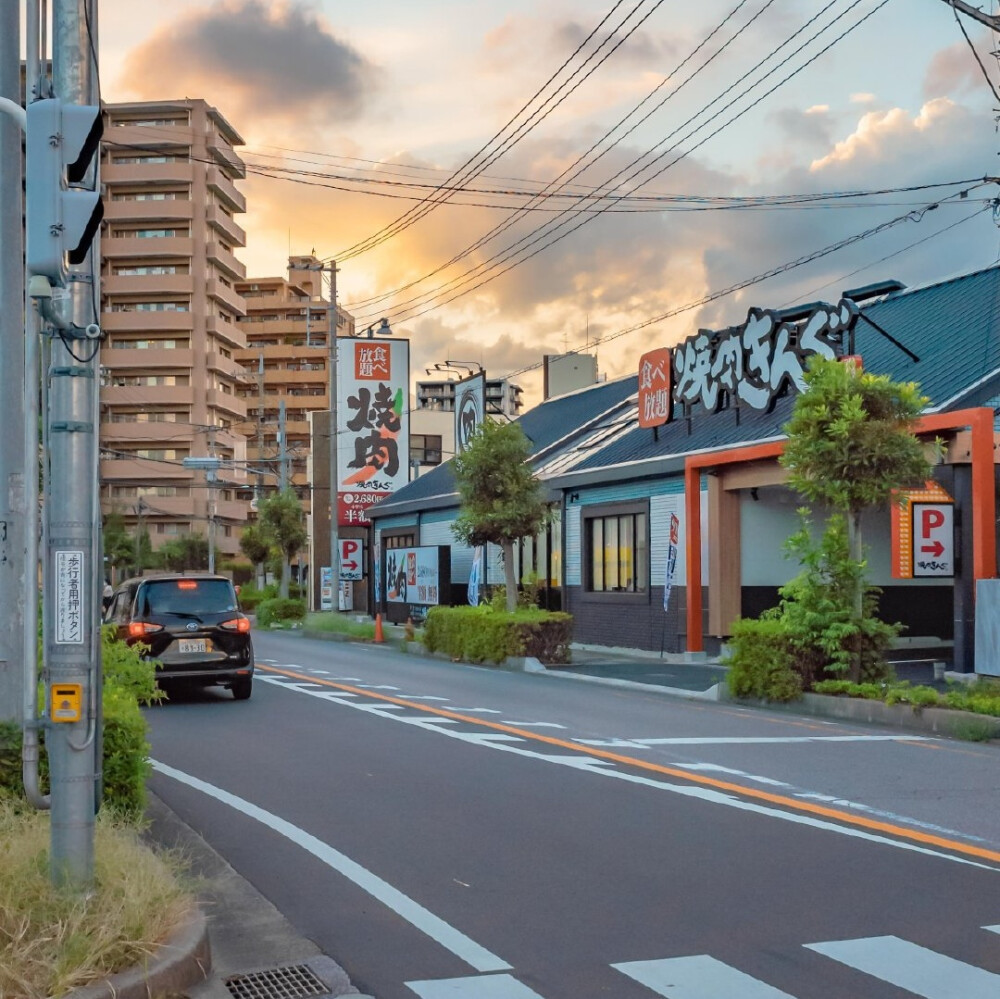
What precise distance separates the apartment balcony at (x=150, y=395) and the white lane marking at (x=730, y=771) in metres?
78.8

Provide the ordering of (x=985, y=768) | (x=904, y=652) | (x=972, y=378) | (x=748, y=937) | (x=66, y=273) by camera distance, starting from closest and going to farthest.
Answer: (x=66, y=273)
(x=748, y=937)
(x=985, y=768)
(x=972, y=378)
(x=904, y=652)

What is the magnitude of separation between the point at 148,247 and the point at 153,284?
99.4 inches

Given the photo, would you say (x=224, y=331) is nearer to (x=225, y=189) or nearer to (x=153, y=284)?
(x=153, y=284)

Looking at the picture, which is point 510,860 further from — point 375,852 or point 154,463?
point 154,463

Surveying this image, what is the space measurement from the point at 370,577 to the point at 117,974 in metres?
45.1

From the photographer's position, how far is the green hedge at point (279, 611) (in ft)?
153

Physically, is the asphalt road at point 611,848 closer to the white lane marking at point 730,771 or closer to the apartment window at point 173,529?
the white lane marking at point 730,771

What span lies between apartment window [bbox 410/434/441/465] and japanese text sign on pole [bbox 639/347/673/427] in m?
46.8

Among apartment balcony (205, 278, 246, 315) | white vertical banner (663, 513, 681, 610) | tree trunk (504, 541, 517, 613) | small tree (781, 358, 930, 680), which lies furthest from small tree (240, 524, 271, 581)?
small tree (781, 358, 930, 680)

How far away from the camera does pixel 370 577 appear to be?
49.8 m

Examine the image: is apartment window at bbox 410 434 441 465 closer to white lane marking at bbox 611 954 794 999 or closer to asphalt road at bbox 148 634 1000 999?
asphalt road at bbox 148 634 1000 999

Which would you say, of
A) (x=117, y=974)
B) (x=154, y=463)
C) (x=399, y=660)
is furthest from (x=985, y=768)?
(x=154, y=463)

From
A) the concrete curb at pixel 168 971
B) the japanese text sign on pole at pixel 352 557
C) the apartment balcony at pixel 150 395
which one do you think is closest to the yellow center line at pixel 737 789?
the concrete curb at pixel 168 971

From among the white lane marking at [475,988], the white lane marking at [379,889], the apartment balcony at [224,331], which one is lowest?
the white lane marking at [379,889]
